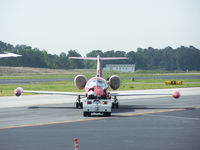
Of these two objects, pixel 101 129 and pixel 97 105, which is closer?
pixel 101 129

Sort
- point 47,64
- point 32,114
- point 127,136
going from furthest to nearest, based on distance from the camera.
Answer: point 47,64 < point 32,114 < point 127,136

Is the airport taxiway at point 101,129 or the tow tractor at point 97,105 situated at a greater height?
the tow tractor at point 97,105

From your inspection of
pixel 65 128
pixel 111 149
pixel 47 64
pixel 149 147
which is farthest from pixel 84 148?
pixel 47 64

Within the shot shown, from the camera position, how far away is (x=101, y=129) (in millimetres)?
24641

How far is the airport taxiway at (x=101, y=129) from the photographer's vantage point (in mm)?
19844

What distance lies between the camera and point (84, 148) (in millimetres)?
18812

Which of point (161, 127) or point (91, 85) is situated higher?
point (91, 85)

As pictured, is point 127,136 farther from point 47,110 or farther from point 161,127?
point 47,110

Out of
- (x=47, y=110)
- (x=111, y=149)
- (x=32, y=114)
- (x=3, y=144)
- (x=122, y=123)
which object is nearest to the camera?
(x=111, y=149)

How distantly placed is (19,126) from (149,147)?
1051cm

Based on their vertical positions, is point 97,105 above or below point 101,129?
above

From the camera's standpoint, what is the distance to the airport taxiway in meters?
19.8

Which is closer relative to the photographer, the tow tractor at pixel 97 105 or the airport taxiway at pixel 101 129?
the airport taxiway at pixel 101 129

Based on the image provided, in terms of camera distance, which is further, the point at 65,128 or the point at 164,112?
the point at 164,112
